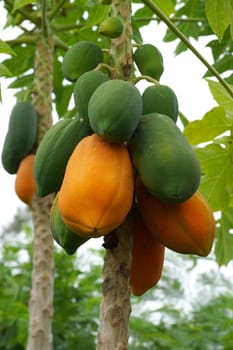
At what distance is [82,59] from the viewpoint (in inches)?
55.1

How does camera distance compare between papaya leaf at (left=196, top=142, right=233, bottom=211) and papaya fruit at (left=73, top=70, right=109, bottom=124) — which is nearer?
papaya fruit at (left=73, top=70, right=109, bottom=124)

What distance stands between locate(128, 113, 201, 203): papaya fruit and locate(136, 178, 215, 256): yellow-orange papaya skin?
0.04 metres

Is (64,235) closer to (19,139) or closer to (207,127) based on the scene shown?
(207,127)

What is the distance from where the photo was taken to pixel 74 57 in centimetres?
140

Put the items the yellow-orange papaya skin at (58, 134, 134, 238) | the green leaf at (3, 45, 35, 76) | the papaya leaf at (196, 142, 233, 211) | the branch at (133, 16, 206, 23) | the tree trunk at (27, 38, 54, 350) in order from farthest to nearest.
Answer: the green leaf at (3, 45, 35, 76) → the branch at (133, 16, 206, 23) → the tree trunk at (27, 38, 54, 350) → the papaya leaf at (196, 142, 233, 211) → the yellow-orange papaya skin at (58, 134, 134, 238)

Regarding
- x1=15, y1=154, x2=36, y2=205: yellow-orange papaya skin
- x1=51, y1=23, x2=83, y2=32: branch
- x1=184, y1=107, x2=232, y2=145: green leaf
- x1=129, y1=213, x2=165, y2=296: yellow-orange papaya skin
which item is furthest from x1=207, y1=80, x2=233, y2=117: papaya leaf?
x1=51, y1=23, x2=83, y2=32: branch

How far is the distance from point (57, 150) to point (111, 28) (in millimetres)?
289

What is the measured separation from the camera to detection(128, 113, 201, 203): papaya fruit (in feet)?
3.73

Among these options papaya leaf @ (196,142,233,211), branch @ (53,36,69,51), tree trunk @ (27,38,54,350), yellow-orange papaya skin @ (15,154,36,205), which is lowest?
tree trunk @ (27,38,54,350)

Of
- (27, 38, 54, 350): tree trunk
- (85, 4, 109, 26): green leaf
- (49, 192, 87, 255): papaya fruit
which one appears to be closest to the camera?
(49, 192, 87, 255): papaya fruit

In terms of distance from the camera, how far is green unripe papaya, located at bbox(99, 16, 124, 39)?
1.37m

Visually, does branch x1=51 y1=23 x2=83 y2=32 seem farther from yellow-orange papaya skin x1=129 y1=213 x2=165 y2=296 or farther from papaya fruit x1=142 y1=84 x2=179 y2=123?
yellow-orange papaya skin x1=129 y1=213 x2=165 y2=296

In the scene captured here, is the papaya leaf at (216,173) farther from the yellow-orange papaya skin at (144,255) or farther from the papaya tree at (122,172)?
the yellow-orange papaya skin at (144,255)

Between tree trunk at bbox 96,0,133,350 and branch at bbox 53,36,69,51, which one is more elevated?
tree trunk at bbox 96,0,133,350
